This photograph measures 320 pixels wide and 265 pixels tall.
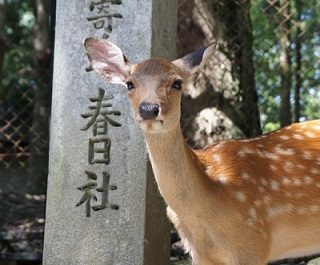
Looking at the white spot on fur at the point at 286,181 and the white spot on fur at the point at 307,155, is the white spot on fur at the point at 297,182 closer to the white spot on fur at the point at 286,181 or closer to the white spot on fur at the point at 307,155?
the white spot on fur at the point at 286,181

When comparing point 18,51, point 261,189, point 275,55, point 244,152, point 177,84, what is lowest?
point 261,189

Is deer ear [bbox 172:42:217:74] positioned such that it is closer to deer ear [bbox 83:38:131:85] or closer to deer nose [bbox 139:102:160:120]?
deer ear [bbox 83:38:131:85]

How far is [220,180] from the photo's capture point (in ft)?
11.1

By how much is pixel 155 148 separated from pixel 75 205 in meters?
1.23

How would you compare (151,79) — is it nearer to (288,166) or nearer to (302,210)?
(288,166)

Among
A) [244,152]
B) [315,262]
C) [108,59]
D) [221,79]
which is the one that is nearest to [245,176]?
[244,152]

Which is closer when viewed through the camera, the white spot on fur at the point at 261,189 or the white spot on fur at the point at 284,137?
the white spot on fur at the point at 261,189

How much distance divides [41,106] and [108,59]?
527cm

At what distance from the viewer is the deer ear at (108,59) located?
11.5 ft

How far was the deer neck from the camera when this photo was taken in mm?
3105

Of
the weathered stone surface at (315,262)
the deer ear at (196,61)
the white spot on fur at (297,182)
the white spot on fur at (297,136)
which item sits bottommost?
the weathered stone surface at (315,262)

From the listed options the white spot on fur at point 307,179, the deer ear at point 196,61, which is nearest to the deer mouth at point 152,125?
the deer ear at point 196,61

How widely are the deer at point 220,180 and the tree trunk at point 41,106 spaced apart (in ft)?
A: 15.3

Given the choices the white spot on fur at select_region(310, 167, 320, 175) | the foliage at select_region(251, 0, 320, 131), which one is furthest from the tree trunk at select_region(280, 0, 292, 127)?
the white spot on fur at select_region(310, 167, 320, 175)
